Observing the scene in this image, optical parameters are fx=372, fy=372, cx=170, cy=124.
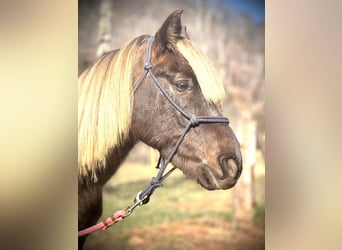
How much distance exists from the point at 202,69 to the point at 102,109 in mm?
451

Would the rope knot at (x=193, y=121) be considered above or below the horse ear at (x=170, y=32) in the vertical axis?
below

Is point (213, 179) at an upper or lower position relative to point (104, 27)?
lower

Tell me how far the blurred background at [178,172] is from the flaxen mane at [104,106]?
5 cm

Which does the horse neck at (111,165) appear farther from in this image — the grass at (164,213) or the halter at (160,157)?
the halter at (160,157)

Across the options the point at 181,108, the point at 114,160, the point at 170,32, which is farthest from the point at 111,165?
the point at 170,32

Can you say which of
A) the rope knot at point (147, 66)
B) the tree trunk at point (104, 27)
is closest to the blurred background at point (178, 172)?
the tree trunk at point (104, 27)

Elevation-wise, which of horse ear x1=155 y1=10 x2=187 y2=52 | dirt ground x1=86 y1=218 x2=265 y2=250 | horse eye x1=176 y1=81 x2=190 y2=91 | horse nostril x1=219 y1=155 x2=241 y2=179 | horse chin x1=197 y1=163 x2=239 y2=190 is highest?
horse ear x1=155 y1=10 x2=187 y2=52

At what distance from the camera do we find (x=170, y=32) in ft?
5.11

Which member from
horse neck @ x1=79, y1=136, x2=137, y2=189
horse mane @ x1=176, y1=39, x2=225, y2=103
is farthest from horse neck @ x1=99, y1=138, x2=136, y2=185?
horse mane @ x1=176, y1=39, x2=225, y2=103

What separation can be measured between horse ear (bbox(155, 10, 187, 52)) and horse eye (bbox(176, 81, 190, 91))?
0.15 metres

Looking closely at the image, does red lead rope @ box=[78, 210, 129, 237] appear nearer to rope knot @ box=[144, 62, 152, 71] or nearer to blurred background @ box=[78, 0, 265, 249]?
blurred background @ box=[78, 0, 265, 249]

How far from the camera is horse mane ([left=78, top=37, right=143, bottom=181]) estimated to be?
4.97 ft

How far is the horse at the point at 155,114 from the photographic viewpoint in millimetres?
1521

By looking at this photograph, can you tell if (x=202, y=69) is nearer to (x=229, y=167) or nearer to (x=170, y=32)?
(x=170, y=32)
